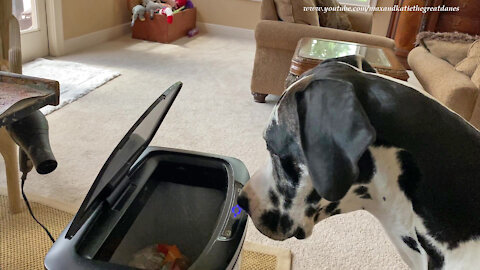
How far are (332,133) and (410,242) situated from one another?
0.94 ft

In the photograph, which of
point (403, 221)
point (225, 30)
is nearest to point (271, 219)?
point (403, 221)

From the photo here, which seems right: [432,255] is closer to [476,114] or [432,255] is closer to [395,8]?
[476,114]

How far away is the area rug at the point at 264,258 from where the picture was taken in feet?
5.14

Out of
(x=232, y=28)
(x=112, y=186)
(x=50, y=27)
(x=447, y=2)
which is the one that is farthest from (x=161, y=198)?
(x=232, y=28)

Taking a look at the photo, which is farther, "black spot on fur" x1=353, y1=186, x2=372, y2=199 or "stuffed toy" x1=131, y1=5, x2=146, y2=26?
"stuffed toy" x1=131, y1=5, x2=146, y2=26

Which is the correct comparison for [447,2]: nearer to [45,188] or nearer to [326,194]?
[45,188]

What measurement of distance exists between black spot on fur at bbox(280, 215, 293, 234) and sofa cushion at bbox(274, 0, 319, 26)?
2.53 metres

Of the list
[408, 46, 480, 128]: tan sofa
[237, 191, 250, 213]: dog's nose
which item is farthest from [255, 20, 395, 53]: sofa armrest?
[237, 191, 250, 213]: dog's nose

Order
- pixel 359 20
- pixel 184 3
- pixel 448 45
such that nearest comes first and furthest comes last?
pixel 448 45
pixel 359 20
pixel 184 3

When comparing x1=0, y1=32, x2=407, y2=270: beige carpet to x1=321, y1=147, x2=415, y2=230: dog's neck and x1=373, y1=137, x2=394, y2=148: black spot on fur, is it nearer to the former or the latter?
x1=321, y1=147, x2=415, y2=230: dog's neck

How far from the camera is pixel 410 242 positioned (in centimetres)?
74

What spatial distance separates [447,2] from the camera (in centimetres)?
441

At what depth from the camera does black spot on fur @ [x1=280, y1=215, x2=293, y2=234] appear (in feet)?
2.60

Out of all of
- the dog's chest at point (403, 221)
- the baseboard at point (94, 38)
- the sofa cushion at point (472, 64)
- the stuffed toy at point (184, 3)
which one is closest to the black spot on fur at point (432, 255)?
the dog's chest at point (403, 221)
